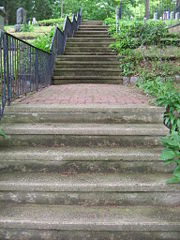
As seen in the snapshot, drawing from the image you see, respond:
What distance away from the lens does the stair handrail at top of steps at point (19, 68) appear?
2828 millimetres

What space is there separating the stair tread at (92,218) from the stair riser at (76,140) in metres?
0.72

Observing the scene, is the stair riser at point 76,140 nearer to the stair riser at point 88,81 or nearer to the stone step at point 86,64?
the stair riser at point 88,81

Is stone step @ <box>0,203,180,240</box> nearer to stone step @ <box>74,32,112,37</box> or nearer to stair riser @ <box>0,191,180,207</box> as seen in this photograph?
stair riser @ <box>0,191,180,207</box>

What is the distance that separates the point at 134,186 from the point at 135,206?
179 millimetres

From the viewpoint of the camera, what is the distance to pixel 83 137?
8.54 ft

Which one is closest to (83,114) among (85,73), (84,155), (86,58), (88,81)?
(84,155)

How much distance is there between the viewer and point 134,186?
6.94 ft

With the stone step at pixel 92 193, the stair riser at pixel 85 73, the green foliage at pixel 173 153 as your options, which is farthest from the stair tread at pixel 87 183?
Result: the stair riser at pixel 85 73

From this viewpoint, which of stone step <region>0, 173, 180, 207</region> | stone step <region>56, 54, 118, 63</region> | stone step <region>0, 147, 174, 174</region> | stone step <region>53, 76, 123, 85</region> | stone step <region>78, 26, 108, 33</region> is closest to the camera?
stone step <region>0, 173, 180, 207</region>

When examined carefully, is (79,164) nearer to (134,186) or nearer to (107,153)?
(107,153)

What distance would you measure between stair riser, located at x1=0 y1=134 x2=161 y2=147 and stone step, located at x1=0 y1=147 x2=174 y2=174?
8.8 inches

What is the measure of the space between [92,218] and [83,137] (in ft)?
2.99

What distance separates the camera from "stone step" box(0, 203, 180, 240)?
1.87 m

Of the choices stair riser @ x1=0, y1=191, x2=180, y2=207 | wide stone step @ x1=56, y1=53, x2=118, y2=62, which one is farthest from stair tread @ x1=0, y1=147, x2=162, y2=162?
wide stone step @ x1=56, y1=53, x2=118, y2=62
